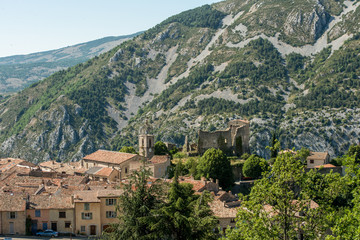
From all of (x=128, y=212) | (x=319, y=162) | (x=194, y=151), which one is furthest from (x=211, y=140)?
(x=128, y=212)

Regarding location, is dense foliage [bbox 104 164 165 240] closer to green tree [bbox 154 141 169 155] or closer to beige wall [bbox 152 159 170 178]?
beige wall [bbox 152 159 170 178]

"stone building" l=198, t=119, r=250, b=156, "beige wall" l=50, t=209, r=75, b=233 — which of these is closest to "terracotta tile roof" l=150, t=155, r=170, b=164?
"stone building" l=198, t=119, r=250, b=156

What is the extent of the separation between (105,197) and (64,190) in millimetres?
10550

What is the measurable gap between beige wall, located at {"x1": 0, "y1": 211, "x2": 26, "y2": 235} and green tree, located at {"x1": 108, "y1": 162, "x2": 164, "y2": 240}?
16309mm

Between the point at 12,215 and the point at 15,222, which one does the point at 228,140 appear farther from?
the point at 12,215

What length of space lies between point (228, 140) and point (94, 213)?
50.7m

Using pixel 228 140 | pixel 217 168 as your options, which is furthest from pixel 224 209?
pixel 228 140

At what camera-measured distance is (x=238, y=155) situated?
341 ft

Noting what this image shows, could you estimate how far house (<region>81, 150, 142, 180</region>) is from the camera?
90.0 m

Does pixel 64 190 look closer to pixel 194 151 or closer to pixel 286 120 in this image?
pixel 194 151

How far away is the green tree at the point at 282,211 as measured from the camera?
25.8 m

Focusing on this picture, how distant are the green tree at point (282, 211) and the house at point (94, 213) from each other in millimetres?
33442

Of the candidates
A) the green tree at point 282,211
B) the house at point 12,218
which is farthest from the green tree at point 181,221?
the house at point 12,218

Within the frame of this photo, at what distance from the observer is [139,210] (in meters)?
43.5
